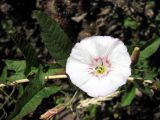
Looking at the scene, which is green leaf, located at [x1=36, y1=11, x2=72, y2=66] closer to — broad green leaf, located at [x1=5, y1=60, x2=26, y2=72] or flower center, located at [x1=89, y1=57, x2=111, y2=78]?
flower center, located at [x1=89, y1=57, x2=111, y2=78]

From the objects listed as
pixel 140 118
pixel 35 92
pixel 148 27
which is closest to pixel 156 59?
pixel 148 27

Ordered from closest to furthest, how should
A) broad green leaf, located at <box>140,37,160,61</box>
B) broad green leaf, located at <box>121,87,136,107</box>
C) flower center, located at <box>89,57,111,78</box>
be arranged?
1. flower center, located at <box>89,57,111,78</box>
2. broad green leaf, located at <box>140,37,160,61</box>
3. broad green leaf, located at <box>121,87,136,107</box>

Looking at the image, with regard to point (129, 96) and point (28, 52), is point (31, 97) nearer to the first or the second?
point (28, 52)

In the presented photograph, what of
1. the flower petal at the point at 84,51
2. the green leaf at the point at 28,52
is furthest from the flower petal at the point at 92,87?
the green leaf at the point at 28,52

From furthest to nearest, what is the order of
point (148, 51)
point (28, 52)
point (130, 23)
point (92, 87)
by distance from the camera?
point (130, 23)
point (148, 51)
point (28, 52)
point (92, 87)

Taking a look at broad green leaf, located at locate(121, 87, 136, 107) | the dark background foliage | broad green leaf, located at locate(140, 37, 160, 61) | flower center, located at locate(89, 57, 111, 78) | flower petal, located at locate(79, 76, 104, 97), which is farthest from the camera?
the dark background foliage

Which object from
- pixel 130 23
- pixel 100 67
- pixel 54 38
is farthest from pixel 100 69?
pixel 130 23

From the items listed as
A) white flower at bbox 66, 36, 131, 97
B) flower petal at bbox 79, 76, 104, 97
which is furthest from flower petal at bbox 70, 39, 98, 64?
flower petal at bbox 79, 76, 104, 97
